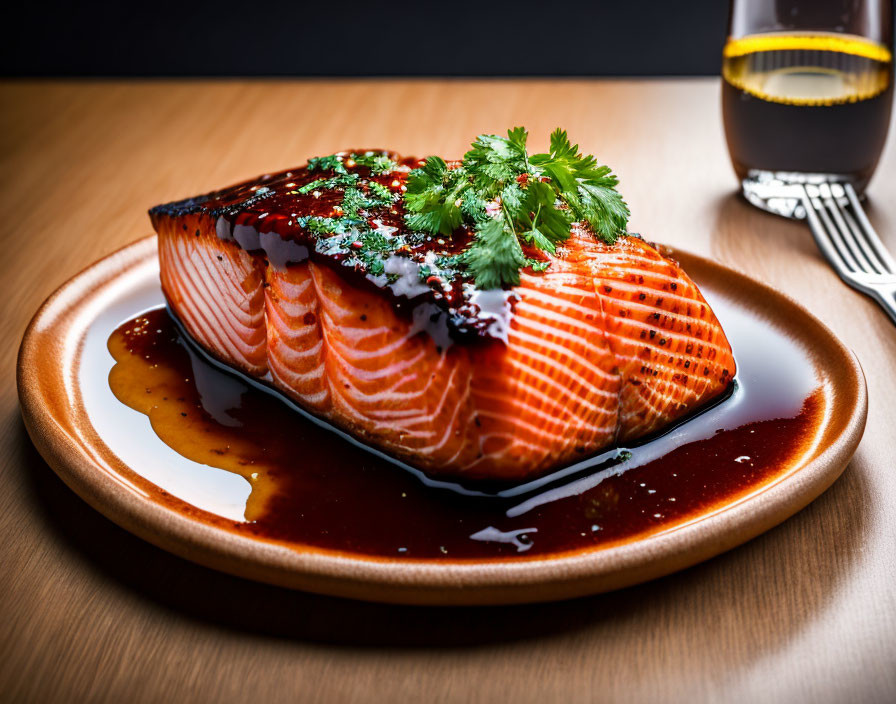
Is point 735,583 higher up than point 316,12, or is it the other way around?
point 735,583

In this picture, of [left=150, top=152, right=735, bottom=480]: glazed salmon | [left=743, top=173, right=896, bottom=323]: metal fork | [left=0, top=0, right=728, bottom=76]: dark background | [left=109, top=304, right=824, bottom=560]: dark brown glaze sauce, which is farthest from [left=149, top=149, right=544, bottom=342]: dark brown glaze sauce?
[left=0, top=0, right=728, bottom=76]: dark background

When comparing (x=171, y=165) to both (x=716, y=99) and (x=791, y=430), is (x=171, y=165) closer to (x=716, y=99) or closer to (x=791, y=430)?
(x=716, y=99)

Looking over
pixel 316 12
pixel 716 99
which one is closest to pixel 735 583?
pixel 716 99

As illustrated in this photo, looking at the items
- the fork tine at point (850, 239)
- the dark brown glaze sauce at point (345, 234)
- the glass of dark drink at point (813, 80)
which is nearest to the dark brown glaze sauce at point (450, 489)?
the dark brown glaze sauce at point (345, 234)

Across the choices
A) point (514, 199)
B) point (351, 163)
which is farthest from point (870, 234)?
point (351, 163)

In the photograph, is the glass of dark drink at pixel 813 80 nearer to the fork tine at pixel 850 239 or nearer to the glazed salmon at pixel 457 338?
the fork tine at pixel 850 239
